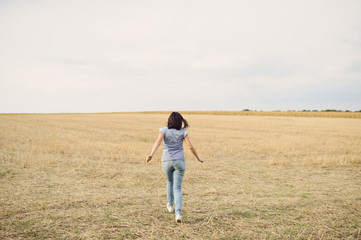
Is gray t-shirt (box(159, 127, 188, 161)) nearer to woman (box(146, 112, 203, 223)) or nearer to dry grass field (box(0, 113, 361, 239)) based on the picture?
woman (box(146, 112, 203, 223))

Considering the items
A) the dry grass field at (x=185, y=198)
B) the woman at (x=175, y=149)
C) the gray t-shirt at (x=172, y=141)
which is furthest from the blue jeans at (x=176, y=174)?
the dry grass field at (x=185, y=198)

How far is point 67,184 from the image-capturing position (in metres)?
8.77

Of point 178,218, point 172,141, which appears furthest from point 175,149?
point 178,218

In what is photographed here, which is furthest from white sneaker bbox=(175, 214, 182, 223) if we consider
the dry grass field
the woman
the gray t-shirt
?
the gray t-shirt

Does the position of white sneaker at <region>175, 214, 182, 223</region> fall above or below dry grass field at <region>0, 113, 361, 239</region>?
above

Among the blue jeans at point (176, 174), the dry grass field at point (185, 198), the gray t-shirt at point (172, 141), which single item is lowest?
the dry grass field at point (185, 198)

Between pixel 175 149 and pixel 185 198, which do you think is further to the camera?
pixel 185 198

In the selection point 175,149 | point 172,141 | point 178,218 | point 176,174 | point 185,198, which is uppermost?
point 172,141

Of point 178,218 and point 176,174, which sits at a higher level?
point 176,174

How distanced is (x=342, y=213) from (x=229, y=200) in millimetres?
2564

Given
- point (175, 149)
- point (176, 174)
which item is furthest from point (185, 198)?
point (175, 149)

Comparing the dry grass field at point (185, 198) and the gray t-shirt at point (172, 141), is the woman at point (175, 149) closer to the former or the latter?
the gray t-shirt at point (172, 141)

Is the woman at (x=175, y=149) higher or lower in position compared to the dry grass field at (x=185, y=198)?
higher

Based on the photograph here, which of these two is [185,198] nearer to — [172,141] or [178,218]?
[178,218]
